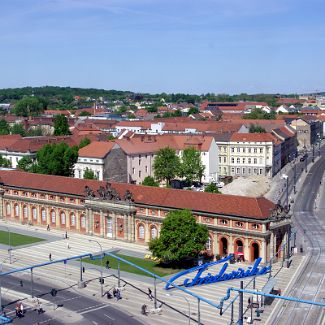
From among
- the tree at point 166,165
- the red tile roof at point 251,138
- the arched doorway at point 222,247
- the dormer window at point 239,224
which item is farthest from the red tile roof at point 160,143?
the dormer window at point 239,224

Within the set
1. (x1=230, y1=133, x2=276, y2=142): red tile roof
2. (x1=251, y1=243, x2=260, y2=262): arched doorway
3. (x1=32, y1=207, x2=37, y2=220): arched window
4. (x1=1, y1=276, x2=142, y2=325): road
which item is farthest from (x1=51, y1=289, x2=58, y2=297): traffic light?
(x1=230, y1=133, x2=276, y2=142): red tile roof

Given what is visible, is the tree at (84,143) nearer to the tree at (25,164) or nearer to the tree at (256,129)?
the tree at (25,164)

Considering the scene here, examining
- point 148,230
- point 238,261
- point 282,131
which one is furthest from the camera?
point 282,131

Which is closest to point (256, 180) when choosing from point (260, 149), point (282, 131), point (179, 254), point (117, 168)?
point (260, 149)

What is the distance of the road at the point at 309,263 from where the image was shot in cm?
5766

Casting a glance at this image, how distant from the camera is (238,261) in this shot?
76.9 meters

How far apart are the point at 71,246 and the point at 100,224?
6780mm

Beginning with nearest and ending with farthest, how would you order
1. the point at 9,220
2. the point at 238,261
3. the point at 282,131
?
1. the point at 238,261
2. the point at 9,220
3. the point at 282,131

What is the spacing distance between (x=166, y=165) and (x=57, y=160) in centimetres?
2421

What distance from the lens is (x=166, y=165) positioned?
429ft

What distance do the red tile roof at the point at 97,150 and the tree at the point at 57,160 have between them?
457 centimetres

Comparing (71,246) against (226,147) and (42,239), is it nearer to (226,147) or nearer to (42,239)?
(42,239)

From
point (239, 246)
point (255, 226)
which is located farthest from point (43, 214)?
point (255, 226)

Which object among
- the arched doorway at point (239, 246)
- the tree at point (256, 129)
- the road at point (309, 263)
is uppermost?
the tree at point (256, 129)
